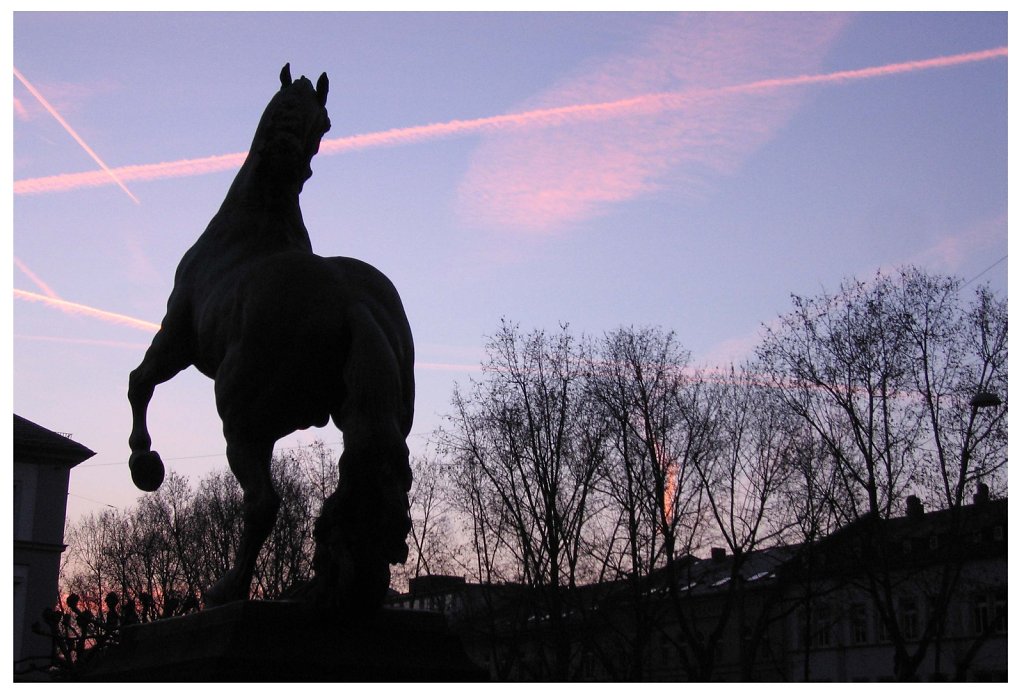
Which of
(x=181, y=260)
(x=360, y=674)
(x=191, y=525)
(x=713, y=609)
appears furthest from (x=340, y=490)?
(x=713, y=609)

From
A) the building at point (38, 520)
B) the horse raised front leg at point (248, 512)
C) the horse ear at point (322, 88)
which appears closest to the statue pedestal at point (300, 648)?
the horse raised front leg at point (248, 512)

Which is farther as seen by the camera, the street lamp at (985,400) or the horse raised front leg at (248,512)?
the street lamp at (985,400)

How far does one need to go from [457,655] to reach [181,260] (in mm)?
2579

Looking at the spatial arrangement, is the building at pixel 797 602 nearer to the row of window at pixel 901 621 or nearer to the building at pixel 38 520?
the row of window at pixel 901 621

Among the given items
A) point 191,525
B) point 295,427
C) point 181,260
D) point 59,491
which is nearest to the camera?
point 295,427

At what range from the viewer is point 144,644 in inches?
198

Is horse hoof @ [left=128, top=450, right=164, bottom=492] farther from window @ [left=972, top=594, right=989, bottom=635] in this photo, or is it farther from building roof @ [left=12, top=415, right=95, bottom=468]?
window @ [left=972, top=594, right=989, bottom=635]

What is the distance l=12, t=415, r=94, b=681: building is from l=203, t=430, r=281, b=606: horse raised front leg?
3381cm

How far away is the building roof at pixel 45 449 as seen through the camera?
3781 cm

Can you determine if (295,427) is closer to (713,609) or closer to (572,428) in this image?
(572,428)

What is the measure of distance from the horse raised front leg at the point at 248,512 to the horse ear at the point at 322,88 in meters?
1.89

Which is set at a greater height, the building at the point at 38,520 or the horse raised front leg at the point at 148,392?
the building at the point at 38,520

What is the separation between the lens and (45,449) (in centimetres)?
3825

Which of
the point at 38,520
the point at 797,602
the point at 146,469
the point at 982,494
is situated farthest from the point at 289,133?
the point at 38,520
